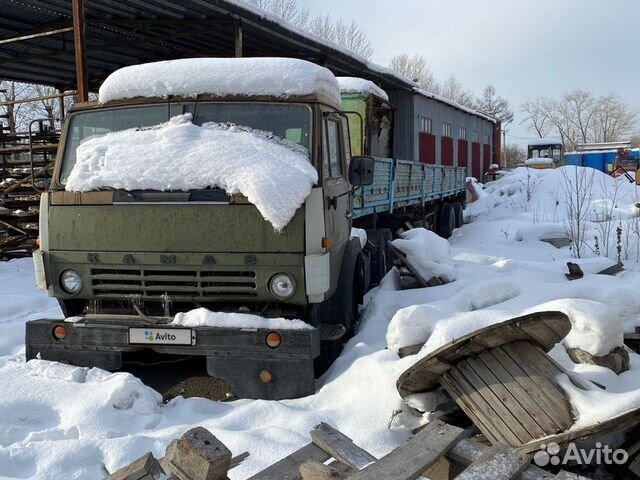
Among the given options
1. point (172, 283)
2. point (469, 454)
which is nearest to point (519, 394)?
point (469, 454)

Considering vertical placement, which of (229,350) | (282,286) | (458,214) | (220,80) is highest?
(220,80)

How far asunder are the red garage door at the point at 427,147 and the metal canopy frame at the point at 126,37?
25.9 ft

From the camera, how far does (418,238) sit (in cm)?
734

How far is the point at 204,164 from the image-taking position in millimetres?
4293

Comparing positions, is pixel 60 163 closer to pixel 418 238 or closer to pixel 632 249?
pixel 418 238

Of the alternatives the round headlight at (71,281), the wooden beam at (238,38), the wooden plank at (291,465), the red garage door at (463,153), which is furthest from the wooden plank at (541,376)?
the red garage door at (463,153)

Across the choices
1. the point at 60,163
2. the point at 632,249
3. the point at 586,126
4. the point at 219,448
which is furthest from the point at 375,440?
the point at 586,126

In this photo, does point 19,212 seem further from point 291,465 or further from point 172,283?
point 291,465

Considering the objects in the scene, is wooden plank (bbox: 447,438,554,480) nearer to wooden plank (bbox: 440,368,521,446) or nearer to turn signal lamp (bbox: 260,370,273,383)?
wooden plank (bbox: 440,368,521,446)

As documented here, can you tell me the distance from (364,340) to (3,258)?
365 inches

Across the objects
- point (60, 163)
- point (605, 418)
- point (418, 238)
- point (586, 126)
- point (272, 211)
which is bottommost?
point (605, 418)

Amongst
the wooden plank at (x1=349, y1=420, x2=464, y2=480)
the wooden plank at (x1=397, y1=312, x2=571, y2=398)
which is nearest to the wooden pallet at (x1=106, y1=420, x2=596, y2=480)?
the wooden plank at (x1=349, y1=420, x2=464, y2=480)

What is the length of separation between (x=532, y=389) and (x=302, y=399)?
164 centimetres

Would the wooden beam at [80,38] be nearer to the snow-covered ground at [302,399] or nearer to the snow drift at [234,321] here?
the snow-covered ground at [302,399]
